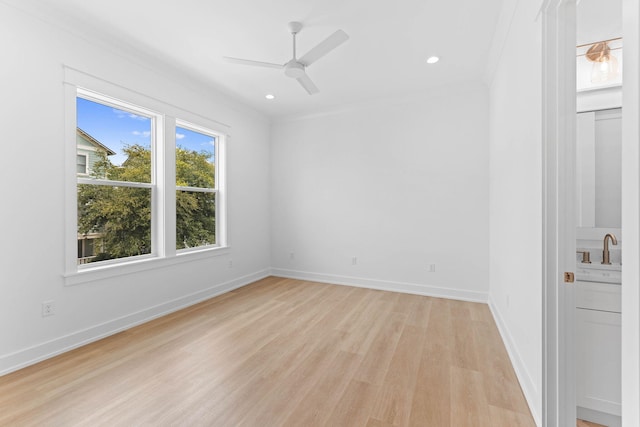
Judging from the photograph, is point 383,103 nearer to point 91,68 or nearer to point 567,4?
point 567,4

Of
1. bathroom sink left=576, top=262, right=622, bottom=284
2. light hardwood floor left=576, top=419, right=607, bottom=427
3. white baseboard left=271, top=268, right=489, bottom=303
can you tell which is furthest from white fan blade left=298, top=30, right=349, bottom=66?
white baseboard left=271, top=268, right=489, bottom=303

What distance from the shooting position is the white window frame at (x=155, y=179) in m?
2.50

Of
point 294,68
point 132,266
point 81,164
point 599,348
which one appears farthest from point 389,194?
point 81,164

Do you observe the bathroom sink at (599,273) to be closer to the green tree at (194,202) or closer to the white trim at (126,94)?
the green tree at (194,202)

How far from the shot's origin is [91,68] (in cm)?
265

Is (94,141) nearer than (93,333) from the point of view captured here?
No

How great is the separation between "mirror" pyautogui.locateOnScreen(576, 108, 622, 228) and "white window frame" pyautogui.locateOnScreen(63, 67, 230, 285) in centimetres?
403

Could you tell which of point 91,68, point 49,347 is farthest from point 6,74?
point 49,347

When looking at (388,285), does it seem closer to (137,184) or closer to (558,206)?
(558,206)

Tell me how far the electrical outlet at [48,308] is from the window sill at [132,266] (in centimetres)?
18

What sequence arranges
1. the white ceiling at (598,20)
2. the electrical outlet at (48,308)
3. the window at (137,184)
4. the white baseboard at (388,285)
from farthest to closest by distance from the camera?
the white baseboard at (388,285) → the window at (137,184) → the electrical outlet at (48,308) → the white ceiling at (598,20)

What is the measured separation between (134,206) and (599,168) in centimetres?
435

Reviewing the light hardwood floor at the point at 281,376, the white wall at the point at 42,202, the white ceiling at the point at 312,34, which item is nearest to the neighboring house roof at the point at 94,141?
the white wall at the point at 42,202

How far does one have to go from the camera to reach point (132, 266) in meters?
3.01
